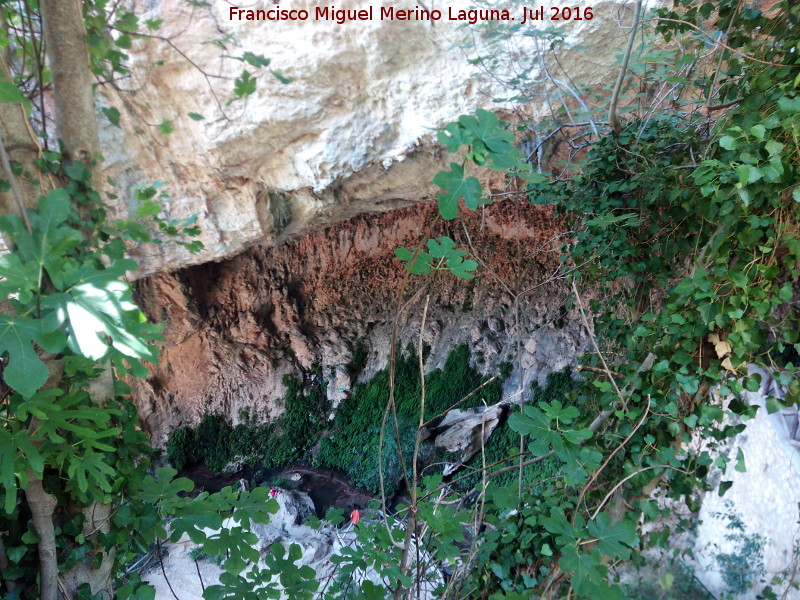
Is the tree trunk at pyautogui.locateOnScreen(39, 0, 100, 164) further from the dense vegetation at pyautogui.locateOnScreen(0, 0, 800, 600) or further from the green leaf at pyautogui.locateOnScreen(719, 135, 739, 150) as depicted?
the green leaf at pyautogui.locateOnScreen(719, 135, 739, 150)

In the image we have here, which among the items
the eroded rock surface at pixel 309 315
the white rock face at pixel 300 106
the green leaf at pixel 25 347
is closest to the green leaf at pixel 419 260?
the green leaf at pixel 25 347

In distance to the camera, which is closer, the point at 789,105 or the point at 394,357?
the point at 394,357

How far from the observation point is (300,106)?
2.98 m

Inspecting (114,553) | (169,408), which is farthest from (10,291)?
(169,408)

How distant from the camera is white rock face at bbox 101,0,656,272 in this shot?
2572mm

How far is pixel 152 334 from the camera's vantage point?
Answer: 2.64ft

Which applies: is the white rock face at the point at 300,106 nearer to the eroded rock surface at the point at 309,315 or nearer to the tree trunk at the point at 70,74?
the eroded rock surface at the point at 309,315

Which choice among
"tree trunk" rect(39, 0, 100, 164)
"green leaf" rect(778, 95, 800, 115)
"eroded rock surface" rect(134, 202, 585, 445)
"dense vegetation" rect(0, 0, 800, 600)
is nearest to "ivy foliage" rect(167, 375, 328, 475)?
"eroded rock surface" rect(134, 202, 585, 445)

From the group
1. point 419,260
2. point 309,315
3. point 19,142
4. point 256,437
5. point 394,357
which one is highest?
point 19,142

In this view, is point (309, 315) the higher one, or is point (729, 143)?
point (729, 143)

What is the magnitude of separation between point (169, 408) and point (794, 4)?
593cm

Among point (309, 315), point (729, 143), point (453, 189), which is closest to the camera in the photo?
point (453, 189)

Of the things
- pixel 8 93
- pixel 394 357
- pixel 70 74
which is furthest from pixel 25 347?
pixel 70 74

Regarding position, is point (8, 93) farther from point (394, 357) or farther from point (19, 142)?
point (394, 357)
